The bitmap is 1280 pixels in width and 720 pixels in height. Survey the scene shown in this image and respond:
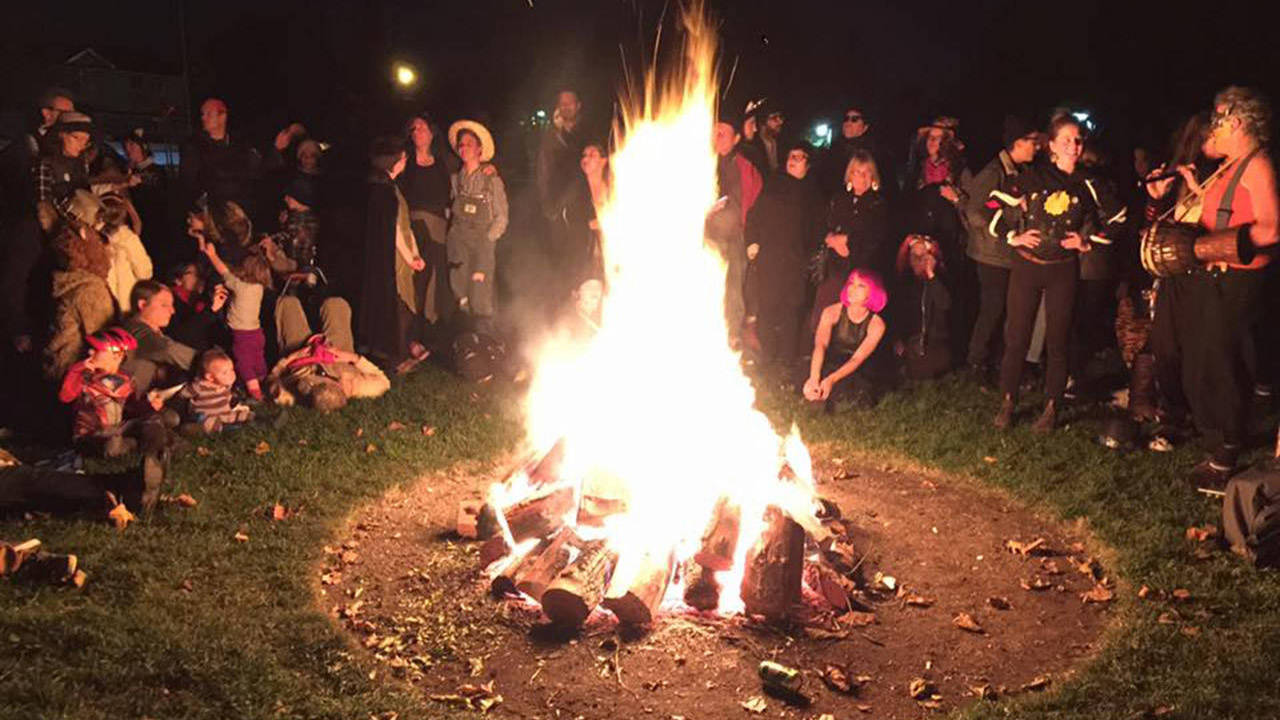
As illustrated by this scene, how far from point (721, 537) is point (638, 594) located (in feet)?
2.78

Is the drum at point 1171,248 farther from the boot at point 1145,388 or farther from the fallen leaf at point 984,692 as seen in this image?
the fallen leaf at point 984,692

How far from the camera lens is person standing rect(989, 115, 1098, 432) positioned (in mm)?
9031

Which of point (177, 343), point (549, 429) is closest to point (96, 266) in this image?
point (177, 343)

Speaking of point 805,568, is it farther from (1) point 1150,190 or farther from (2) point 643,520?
(1) point 1150,190

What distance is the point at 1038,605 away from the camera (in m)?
Answer: 6.54

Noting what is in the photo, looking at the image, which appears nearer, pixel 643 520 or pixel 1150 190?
pixel 643 520

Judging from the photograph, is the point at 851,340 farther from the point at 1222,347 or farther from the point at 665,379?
the point at 1222,347

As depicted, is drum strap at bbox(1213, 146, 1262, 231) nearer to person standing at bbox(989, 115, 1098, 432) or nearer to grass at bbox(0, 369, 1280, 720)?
person standing at bbox(989, 115, 1098, 432)

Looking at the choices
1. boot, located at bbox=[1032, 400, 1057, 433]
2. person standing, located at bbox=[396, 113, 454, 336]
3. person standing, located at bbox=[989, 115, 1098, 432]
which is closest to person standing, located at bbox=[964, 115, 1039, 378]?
person standing, located at bbox=[989, 115, 1098, 432]

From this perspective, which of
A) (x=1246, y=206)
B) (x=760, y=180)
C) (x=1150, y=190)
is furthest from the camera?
(x=760, y=180)

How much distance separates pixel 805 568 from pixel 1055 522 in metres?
2.42

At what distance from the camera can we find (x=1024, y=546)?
7.36 metres

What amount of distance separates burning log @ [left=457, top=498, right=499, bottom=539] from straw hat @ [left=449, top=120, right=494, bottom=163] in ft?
21.7

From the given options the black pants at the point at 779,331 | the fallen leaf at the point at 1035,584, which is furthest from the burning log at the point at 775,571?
the black pants at the point at 779,331
